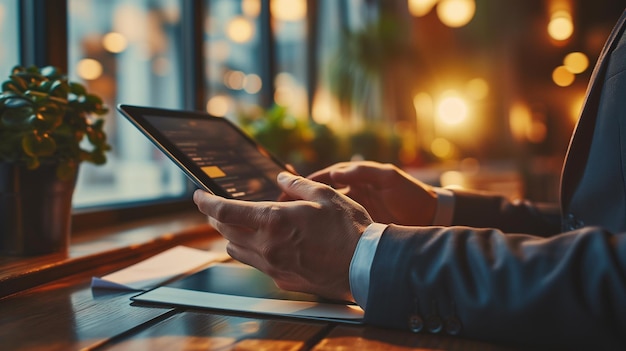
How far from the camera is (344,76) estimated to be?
5203 millimetres

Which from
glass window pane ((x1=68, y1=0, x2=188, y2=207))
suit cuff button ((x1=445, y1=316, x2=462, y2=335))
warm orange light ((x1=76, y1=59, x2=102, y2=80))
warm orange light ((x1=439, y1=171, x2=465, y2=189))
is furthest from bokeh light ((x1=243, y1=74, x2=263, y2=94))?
suit cuff button ((x1=445, y1=316, x2=462, y2=335))

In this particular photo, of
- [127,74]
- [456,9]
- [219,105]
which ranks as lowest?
[219,105]

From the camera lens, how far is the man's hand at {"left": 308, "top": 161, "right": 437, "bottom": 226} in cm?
131

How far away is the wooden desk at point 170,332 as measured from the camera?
71 cm

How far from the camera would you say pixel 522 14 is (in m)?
8.32

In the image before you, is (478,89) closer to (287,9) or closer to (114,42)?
(287,9)

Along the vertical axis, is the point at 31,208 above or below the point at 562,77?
below

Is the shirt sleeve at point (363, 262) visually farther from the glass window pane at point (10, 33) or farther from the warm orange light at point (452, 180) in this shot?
the warm orange light at point (452, 180)

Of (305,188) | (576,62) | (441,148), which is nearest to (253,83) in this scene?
(305,188)

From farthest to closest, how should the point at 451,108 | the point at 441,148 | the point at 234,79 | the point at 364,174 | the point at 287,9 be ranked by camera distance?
the point at 451,108, the point at 441,148, the point at 287,9, the point at 234,79, the point at 364,174

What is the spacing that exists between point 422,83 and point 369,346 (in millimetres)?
5961

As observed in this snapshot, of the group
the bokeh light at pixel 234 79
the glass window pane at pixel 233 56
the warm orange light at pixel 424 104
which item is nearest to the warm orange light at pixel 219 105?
the glass window pane at pixel 233 56

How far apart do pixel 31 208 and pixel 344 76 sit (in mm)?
4247

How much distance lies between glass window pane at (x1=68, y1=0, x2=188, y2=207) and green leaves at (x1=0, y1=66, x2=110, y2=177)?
24.0 inches
